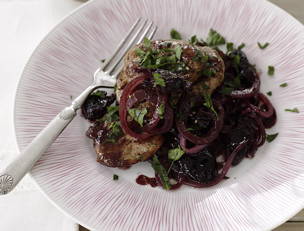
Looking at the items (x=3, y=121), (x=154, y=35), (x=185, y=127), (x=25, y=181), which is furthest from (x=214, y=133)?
(x=3, y=121)

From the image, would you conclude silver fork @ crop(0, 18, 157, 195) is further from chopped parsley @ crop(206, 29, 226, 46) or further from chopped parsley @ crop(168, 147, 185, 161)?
chopped parsley @ crop(168, 147, 185, 161)

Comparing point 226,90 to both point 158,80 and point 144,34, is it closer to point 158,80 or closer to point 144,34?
point 158,80

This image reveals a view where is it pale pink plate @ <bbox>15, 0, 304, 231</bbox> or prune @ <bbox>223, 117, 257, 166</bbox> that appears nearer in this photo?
pale pink plate @ <bbox>15, 0, 304, 231</bbox>

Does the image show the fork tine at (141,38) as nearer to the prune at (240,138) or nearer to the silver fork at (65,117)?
the silver fork at (65,117)

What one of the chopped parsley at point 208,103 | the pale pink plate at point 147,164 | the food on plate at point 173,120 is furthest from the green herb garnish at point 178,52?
the pale pink plate at point 147,164

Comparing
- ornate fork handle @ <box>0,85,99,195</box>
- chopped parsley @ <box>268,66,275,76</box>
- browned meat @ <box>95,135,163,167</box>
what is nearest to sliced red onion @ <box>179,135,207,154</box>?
browned meat @ <box>95,135,163,167</box>

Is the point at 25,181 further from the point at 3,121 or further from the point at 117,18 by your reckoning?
the point at 117,18

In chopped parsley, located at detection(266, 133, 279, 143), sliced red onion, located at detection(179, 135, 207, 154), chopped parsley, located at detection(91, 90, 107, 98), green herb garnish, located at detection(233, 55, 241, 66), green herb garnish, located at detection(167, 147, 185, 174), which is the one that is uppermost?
green herb garnish, located at detection(233, 55, 241, 66)
